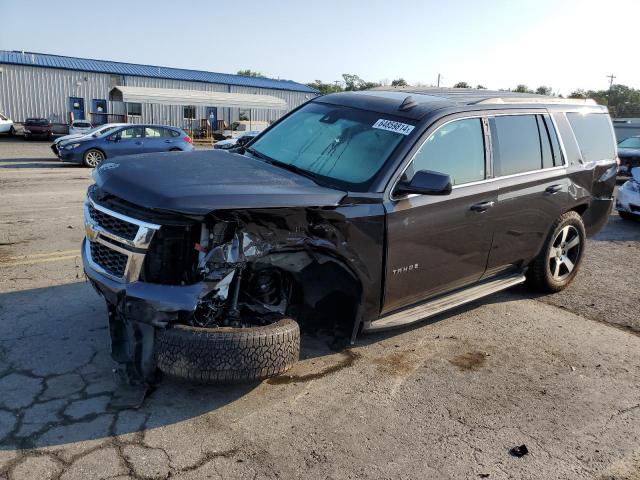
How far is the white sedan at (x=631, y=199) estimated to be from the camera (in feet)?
32.9

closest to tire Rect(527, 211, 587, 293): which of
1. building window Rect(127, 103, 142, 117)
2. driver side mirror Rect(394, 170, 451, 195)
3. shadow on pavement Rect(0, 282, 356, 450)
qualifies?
driver side mirror Rect(394, 170, 451, 195)

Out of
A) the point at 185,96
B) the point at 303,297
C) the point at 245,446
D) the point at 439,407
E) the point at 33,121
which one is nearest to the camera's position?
the point at 245,446

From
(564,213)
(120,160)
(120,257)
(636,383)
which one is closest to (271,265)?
(120,257)

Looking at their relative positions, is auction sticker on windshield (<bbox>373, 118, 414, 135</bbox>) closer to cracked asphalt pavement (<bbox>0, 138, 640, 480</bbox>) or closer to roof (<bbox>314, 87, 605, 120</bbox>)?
roof (<bbox>314, 87, 605, 120</bbox>)

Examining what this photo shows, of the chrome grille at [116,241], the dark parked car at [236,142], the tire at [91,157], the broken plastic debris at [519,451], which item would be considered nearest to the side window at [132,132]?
the tire at [91,157]

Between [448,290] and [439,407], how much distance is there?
49.0 inches

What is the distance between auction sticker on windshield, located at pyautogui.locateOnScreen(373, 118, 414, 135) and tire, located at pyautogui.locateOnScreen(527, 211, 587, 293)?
87.8 inches

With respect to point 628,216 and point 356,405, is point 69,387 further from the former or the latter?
point 628,216

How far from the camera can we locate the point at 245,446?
3.02m

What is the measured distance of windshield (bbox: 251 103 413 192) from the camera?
3.94m

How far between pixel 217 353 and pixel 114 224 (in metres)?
1.04

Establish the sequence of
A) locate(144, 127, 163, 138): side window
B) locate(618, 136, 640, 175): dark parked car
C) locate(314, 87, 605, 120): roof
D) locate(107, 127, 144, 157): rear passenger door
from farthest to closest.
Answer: locate(144, 127, 163, 138): side window < locate(107, 127, 144, 157): rear passenger door < locate(618, 136, 640, 175): dark parked car < locate(314, 87, 605, 120): roof

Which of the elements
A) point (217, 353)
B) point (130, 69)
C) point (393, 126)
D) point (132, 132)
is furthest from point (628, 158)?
point (130, 69)

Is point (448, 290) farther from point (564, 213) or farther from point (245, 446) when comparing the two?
point (245, 446)
